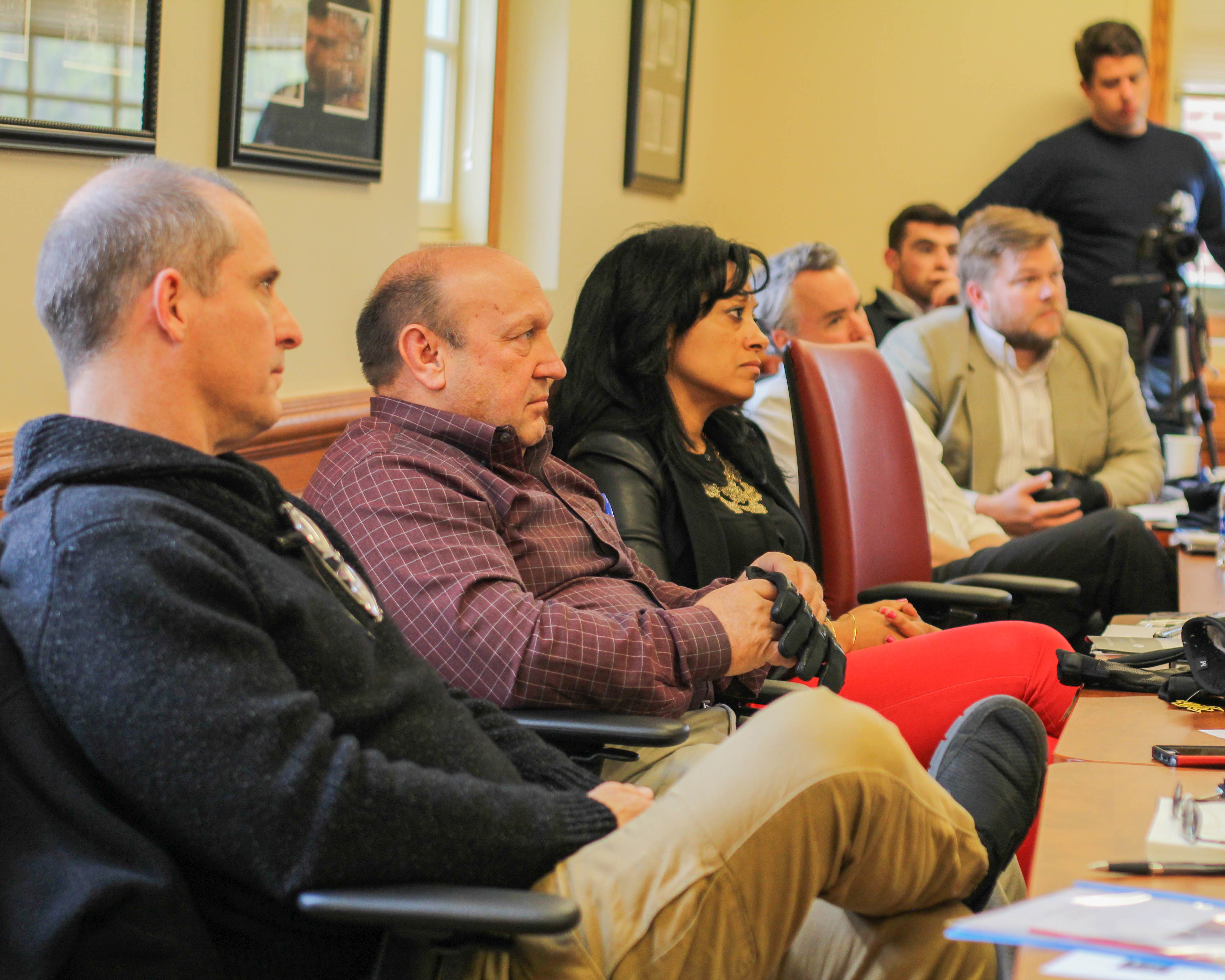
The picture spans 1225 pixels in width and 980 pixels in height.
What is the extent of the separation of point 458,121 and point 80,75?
76.4 inches

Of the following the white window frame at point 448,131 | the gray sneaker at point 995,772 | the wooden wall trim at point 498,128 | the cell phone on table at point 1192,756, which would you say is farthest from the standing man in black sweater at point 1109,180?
the cell phone on table at point 1192,756

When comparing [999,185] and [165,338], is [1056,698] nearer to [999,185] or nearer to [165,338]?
[165,338]

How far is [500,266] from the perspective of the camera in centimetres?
170

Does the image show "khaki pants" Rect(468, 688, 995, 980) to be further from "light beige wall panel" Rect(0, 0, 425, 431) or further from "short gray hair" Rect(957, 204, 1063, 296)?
"short gray hair" Rect(957, 204, 1063, 296)

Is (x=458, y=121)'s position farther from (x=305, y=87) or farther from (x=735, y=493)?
(x=735, y=493)

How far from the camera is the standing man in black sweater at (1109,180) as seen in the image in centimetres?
489

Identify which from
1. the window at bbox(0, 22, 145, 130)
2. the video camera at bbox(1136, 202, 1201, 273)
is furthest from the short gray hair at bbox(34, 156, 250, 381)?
the video camera at bbox(1136, 202, 1201, 273)

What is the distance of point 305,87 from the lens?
94.0 inches

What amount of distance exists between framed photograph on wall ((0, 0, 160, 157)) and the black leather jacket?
834 millimetres

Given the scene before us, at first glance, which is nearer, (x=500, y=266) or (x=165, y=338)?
(x=165, y=338)

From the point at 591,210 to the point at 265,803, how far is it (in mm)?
3212

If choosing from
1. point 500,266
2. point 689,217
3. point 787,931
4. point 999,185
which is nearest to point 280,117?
point 500,266

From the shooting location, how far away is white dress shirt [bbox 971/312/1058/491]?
333 cm

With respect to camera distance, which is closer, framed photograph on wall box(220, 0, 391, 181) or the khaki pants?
the khaki pants
